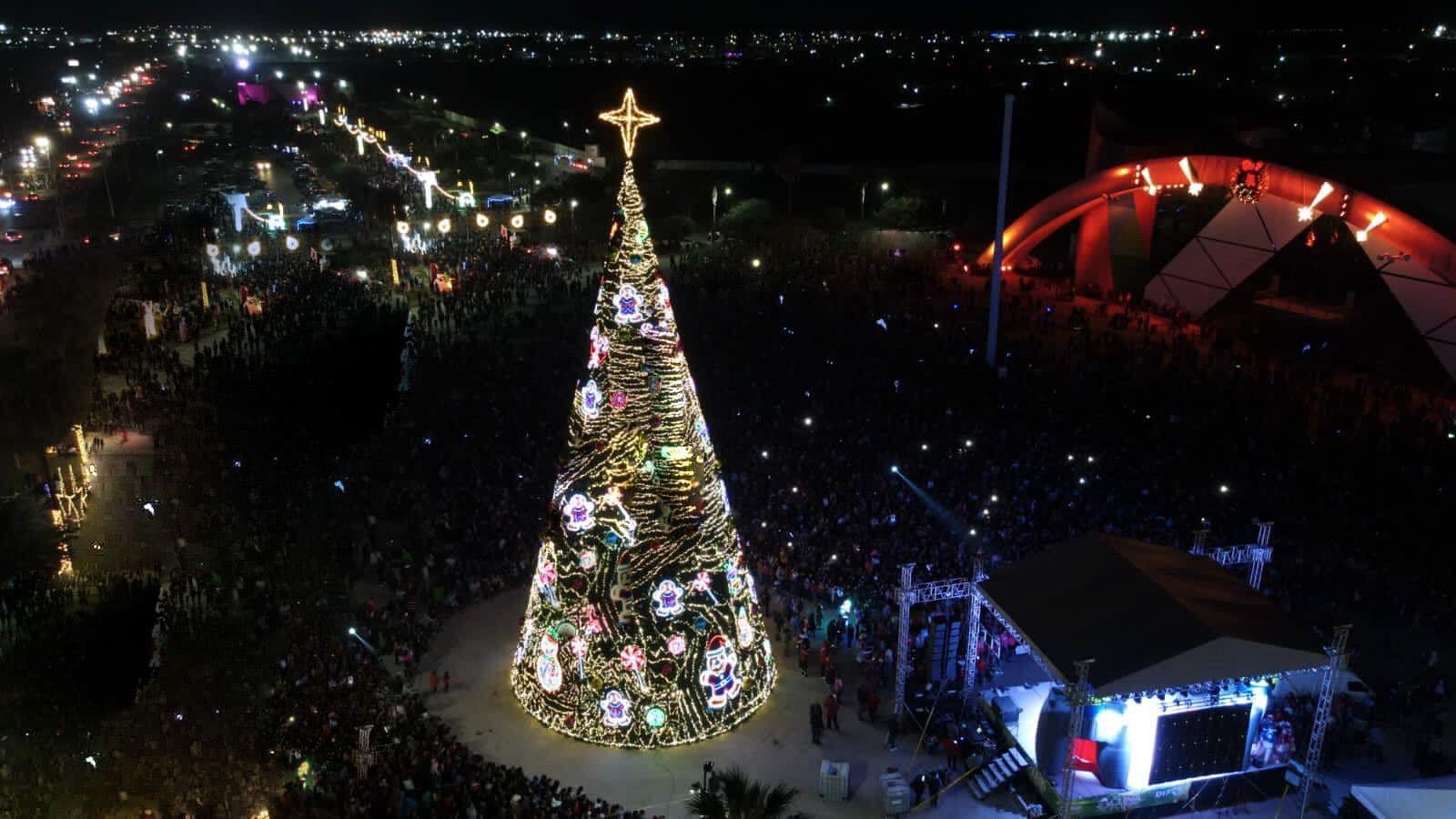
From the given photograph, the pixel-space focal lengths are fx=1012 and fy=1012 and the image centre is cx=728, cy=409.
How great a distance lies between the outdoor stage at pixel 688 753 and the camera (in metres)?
12.2

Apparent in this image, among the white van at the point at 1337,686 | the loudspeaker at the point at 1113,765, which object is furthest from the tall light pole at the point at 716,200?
the loudspeaker at the point at 1113,765

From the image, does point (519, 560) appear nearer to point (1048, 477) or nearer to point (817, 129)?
point (1048, 477)

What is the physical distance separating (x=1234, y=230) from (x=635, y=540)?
26382mm

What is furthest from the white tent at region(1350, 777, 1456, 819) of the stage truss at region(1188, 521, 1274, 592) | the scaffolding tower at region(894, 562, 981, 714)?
the scaffolding tower at region(894, 562, 981, 714)

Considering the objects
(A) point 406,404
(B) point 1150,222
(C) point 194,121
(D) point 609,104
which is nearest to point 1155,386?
(B) point 1150,222

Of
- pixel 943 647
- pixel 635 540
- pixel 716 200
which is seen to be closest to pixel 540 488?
pixel 635 540

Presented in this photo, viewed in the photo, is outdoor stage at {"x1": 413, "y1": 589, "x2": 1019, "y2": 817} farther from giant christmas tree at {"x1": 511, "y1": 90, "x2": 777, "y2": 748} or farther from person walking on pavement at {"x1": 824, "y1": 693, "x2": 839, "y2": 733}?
giant christmas tree at {"x1": 511, "y1": 90, "x2": 777, "y2": 748}

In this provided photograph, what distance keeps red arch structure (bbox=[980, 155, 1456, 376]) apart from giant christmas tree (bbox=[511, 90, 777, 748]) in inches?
786

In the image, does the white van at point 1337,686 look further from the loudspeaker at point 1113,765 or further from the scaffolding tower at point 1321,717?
the loudspeaker at point 1113,765

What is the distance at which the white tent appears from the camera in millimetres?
10469

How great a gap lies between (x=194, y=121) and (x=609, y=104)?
35439 mm

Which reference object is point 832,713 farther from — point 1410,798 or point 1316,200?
point 1316,200

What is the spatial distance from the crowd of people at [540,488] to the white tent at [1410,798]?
2.28m

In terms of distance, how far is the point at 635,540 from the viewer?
1173cm
